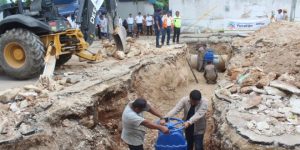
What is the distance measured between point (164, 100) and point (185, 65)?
3.31m

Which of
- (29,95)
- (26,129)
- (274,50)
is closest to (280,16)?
(274,50)

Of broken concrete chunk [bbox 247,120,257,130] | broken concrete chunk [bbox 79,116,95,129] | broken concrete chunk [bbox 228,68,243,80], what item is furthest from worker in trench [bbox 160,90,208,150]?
broken concrete chunk [bbox 228,68,243,80]

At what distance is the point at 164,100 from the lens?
36.7ft

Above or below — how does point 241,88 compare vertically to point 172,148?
above

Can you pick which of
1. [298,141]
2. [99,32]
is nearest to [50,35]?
[298,141]

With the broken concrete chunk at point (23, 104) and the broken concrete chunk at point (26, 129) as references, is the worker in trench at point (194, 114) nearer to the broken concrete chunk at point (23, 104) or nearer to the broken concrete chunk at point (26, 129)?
the broken concrete chunk at point (26, 129)

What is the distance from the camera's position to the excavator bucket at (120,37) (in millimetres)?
11703

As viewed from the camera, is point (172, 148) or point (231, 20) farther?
point (231, 20)

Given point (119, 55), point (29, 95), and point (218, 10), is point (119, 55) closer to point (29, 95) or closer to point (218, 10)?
point (29, 95)

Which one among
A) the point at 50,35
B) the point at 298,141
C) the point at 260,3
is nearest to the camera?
the point at 298,141

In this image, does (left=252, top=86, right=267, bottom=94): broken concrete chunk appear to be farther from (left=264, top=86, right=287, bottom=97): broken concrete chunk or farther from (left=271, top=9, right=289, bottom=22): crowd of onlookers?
(left=271, top=9, right=289, bottom=22): crowd of onlookers

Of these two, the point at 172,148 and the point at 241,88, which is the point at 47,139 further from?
the point at 241,88

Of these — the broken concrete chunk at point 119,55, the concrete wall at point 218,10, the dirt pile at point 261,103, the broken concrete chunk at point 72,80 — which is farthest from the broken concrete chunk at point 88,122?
the concrete wall at point 218,10

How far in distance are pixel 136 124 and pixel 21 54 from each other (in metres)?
5.23
